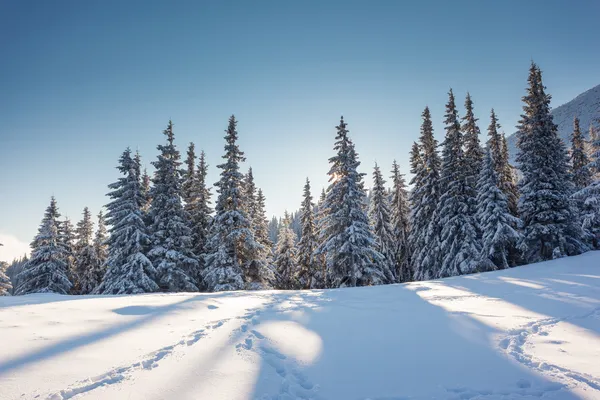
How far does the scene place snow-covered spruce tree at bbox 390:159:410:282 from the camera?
3338cm

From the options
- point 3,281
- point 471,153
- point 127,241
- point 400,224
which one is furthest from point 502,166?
point 3,281

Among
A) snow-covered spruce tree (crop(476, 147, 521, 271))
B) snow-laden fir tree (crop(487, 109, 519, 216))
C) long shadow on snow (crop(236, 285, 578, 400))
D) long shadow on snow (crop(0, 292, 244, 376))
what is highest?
snow-laden fir tree (crop(487, 109, 519, 216))

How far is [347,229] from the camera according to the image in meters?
21.5

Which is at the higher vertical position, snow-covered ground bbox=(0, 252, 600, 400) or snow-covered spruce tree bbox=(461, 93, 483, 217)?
snow-covered spruce tree bbox=(461, 93, 483, 217)

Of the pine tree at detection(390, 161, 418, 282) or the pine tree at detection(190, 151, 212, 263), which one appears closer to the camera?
the pine tree at detection(190, 151, 212, 263)

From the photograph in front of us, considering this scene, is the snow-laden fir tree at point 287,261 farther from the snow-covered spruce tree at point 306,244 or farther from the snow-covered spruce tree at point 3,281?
the snow-covered spruce tree at point 3,281

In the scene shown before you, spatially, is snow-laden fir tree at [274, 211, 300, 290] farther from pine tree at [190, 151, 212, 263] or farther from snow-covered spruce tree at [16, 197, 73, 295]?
snow-covered spruce tree at [16, 197, 73, 295]

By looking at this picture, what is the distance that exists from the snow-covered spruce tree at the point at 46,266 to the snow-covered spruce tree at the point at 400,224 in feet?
106

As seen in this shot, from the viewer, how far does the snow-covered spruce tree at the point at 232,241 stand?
21328 millimetres

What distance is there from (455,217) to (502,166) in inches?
344

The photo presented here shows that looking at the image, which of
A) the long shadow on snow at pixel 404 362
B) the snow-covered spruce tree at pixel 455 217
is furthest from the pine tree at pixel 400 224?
the long shadow on snow at pixel 404 362

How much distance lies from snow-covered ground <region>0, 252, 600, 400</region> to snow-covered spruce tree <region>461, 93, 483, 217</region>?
57.8 feet

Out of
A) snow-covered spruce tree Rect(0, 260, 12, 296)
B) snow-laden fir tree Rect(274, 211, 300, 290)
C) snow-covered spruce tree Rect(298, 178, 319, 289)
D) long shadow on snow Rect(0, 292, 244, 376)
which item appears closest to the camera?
long shadow on snow Rect(0, 292, 244, 376)

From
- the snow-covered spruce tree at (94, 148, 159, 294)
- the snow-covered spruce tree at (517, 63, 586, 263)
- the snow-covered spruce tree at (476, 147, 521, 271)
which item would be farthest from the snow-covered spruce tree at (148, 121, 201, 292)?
the snow-covered spruce tree at (517, 63, 586, 263)
